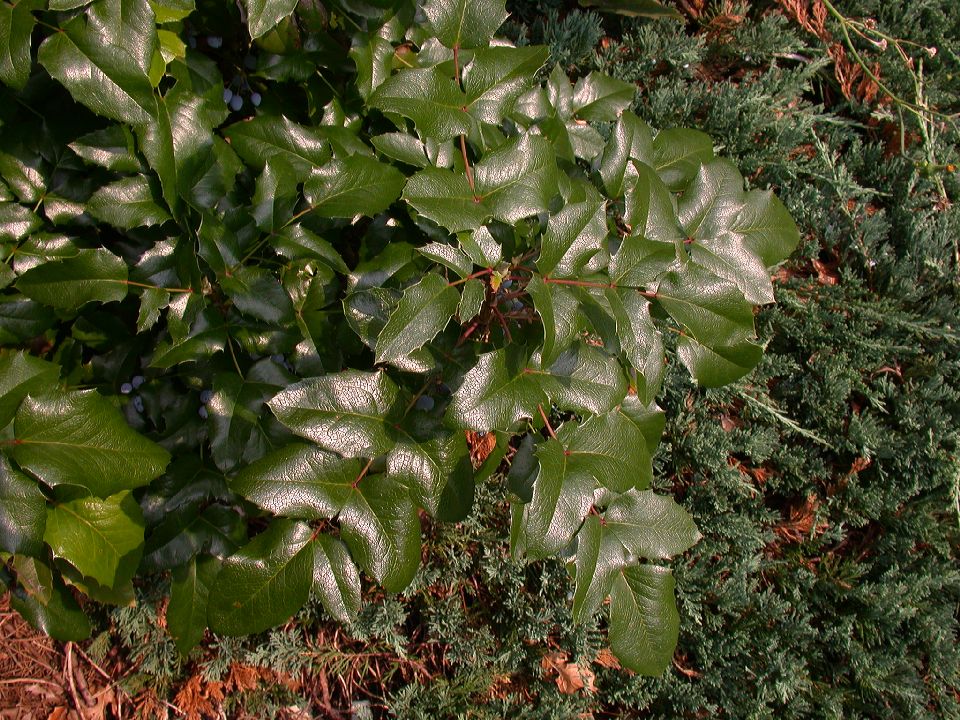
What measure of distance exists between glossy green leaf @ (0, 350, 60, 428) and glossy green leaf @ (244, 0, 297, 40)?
681 millimetres

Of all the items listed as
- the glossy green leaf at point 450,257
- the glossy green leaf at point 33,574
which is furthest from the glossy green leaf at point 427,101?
the glossy green leaf at point 33,574

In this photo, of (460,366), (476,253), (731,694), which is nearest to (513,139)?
(476,253)

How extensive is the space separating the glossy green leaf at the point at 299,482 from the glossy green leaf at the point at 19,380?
15.6 inches

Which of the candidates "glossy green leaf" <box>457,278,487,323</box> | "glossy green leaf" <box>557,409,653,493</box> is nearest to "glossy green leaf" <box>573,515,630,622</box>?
"glossy green leaf" <box>557,409,653,493</box>

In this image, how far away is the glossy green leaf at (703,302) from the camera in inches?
47.7

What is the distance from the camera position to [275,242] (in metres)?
1.34

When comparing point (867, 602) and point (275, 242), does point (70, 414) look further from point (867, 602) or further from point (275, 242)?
point (867, 602)

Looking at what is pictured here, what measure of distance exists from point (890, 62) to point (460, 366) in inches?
91.8

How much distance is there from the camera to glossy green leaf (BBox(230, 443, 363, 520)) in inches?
44.6

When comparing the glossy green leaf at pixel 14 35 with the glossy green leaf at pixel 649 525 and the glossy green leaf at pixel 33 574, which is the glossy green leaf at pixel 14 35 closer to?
the glossy green leaf at pixel 33 574

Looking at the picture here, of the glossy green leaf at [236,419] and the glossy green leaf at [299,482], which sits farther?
the glossy green leaf at [236,419]

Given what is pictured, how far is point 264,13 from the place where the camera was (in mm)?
1171

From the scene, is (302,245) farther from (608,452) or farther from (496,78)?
(608,452)

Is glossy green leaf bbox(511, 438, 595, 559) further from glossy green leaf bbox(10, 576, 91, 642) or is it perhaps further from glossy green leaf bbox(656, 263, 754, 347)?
glossy green leaf bbox(10, 576, 91, 642)
